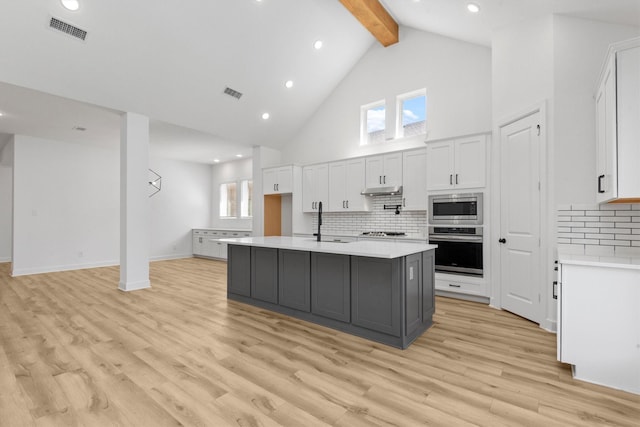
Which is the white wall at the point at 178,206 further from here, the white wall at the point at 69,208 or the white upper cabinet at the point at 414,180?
the white upper cabinet at the point at 414,180

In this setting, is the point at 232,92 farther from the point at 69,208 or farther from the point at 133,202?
the point at 69,208

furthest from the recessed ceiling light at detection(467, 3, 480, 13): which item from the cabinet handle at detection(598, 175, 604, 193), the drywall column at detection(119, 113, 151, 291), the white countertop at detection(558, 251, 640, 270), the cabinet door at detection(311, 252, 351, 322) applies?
the drywall column at detection(119, 113, 151, 291)

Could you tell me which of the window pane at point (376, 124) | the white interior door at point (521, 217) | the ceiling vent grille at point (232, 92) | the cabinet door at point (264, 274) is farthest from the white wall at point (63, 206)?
the white interior door at point (521, 217)

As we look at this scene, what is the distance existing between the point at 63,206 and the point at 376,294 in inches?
309

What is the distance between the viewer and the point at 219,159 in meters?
9.58

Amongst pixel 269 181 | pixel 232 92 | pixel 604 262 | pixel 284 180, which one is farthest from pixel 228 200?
pixel 604 262

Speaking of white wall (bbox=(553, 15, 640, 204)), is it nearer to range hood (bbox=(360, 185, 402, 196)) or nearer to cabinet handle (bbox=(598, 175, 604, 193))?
cabinet handle (bbox=(598, 175, 604, 193))

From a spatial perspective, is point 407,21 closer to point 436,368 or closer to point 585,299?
point 585,299

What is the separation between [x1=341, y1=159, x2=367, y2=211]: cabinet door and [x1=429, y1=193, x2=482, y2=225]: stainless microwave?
58.4 inches

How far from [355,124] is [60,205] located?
23.1 ft

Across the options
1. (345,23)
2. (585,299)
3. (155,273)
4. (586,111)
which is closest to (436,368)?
(585,299)

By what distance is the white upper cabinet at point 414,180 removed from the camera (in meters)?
5.17

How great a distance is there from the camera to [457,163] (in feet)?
15.3

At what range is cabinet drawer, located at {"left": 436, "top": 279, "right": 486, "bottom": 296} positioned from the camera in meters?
4.42
